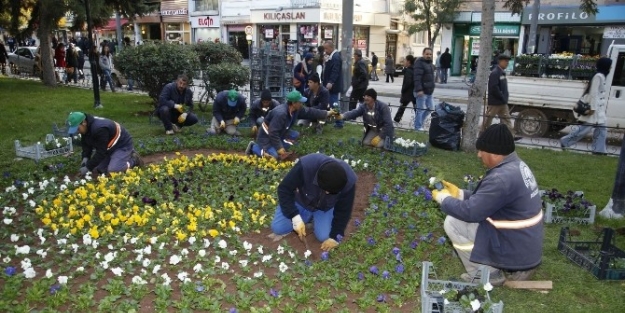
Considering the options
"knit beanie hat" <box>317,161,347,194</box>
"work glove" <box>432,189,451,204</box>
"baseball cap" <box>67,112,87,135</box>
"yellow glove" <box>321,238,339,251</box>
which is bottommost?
"yellow glove" <box>321,238,339,251</box>

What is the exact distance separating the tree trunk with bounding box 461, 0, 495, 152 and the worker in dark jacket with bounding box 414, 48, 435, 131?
176 cm

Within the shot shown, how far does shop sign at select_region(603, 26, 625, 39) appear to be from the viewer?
898 inches

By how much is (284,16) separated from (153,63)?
2132 centimetres

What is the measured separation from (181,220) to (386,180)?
3370 millimetres

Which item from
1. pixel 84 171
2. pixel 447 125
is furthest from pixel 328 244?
pixel 447 125

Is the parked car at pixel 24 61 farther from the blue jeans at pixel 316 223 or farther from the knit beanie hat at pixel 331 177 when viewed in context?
the knit beanie hat at pixel 331 177

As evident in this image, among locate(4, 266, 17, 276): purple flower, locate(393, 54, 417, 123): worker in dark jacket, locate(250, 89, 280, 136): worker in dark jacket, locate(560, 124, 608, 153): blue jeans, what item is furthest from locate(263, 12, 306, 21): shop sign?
locate(4, 266, 17, 276): purple flower

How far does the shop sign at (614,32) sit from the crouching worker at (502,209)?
2310 centimetres

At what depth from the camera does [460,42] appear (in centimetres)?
2986

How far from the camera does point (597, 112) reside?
31.6ft

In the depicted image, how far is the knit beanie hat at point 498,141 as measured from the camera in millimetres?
4086

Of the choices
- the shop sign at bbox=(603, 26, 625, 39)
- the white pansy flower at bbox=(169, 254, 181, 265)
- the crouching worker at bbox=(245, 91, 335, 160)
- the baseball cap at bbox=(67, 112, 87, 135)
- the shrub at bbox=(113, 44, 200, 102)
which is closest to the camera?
the white pansy flower at bbox=(169, 254, 181, 265)

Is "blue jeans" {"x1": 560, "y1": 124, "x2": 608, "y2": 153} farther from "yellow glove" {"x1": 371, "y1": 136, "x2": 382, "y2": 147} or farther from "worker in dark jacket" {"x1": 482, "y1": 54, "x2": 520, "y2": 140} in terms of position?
"yellow glove" {"x1": 371, "y1": 136, "x2": 382, "y2": 147}

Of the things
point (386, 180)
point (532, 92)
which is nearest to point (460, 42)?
point (532, 92)
